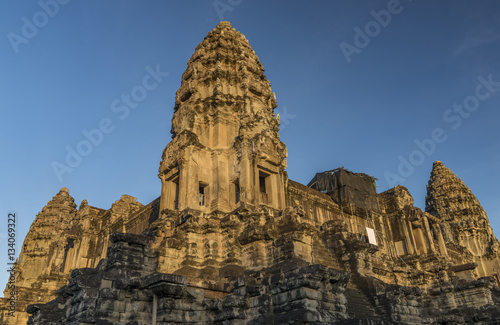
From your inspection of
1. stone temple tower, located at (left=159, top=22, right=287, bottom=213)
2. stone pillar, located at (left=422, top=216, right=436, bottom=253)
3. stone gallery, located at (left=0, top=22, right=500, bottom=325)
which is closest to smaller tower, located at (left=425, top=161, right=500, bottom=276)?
stone pillar, located at (left=422, top=216, right=436, bottom=253)

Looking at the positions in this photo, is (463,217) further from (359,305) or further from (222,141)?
(222,141)

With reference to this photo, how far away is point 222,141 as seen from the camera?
18.0 metres

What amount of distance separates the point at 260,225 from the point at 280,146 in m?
5.31

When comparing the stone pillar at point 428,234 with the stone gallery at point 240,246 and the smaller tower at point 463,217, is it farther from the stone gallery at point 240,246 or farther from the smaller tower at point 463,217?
the smaller tower at point 463,217

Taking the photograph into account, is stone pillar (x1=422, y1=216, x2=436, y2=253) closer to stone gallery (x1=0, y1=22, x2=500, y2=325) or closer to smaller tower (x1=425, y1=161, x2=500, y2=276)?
stone gallery (x1=0, y1=22, x2=500, y2=325)

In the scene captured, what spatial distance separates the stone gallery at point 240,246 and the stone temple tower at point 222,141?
63mm

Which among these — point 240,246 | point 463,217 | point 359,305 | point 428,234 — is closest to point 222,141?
point 240,246

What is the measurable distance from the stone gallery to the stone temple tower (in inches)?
2.5

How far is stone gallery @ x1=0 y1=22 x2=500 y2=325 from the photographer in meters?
10.8

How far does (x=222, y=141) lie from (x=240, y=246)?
19.2ft

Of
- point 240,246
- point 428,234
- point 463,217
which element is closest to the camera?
point 240,246

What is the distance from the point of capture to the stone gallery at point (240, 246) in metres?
10.8

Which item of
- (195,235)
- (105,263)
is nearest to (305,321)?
(195,235)

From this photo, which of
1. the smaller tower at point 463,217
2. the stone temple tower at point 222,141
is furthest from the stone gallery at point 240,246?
the smaller tower at point 463,217
